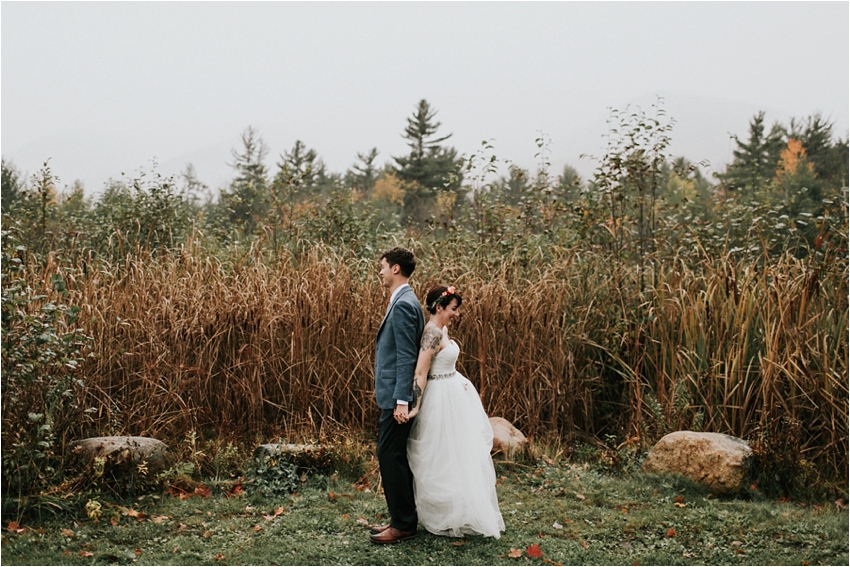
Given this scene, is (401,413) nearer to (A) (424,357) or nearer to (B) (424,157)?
(A) (424,357)

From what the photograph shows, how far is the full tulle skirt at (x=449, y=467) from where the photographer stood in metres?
4.35

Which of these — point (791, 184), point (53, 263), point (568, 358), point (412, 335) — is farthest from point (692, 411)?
point (791, 184)

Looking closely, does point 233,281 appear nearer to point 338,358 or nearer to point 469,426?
point 338,358

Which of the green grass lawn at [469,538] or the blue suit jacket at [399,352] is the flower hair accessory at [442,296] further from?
the green grass lawn at [469,538]

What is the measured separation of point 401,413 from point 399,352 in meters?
0.35

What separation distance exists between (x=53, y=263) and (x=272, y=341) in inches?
94.9

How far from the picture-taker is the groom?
424 centimetres

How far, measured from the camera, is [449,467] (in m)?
4.34

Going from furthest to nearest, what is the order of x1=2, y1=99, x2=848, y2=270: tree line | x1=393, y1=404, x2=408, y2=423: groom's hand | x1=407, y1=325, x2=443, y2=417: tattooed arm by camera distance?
1. x1=2, y1=99, x2=848, y2=270: tree line
2. x1=407, y1=325, x2=443, y2=417: tattooed arm
3. x1=393, y1=404, x2=408, y2=423: groom's hand

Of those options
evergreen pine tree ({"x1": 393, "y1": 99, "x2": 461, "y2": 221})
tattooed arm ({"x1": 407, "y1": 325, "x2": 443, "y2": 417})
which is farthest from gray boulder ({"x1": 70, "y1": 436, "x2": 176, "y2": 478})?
evergreen pine tree ({"x1": 393, "y1": 99, "x2": 461, "y2": 221})

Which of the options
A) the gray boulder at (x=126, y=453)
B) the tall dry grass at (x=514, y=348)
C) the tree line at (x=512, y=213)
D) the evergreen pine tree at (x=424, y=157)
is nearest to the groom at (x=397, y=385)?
the gray boulder at (x=126, y=453)

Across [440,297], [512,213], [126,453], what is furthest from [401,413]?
[512,213]

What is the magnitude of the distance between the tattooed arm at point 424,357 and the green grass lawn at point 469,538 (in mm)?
899

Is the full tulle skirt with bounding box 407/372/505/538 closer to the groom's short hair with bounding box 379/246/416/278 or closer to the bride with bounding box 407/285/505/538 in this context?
the bride with bounding box 407/285/505/538
